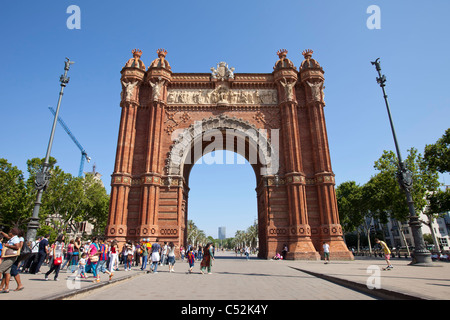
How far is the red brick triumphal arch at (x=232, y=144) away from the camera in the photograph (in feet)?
75.6

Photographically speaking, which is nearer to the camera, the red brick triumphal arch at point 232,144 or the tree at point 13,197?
the red brick triumphal arch at point 232,144

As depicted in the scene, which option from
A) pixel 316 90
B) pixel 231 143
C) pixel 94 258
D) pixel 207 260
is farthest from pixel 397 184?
pixel 94 258

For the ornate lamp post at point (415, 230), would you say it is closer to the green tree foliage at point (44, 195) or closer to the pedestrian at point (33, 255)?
the pedestrian at point (33, 255)

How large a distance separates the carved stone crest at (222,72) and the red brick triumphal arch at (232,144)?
110 millimetres

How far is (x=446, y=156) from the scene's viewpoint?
2583 centimetres

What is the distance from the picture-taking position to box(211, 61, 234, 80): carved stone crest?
27734mm

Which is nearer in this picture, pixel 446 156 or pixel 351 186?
pixel 446 156

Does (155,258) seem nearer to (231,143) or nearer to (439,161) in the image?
(231,143)

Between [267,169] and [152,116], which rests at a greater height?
[152,116]

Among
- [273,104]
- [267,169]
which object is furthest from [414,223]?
[273,104]

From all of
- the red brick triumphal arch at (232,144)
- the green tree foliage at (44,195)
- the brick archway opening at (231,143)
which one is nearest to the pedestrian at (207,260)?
the red brick triumphal arch at (232,144)

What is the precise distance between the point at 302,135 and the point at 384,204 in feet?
60.2

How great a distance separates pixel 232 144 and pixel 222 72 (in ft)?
26.0
